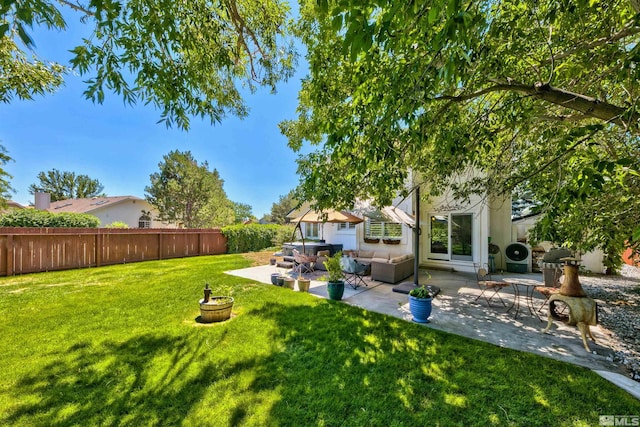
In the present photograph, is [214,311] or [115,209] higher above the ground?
[115,209]

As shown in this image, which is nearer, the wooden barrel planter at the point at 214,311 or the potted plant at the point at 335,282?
the wooden barrel planter at the point at 214,311

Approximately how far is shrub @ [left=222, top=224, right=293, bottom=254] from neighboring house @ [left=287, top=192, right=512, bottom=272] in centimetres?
820

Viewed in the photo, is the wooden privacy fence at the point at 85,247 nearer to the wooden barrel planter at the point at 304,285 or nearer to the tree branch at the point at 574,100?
the wooden barrel planter at the point at 304,285

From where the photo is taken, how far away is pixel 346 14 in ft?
5.45

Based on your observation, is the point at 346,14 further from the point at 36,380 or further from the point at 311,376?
the point at 36,380

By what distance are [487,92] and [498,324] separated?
4.44 metres

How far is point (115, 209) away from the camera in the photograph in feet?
74.4

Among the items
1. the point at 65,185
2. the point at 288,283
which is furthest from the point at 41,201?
the point at 288,283

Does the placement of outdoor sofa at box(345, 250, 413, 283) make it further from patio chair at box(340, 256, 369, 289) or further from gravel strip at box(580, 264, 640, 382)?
gravel strip at box(580, 264, 640, 382)

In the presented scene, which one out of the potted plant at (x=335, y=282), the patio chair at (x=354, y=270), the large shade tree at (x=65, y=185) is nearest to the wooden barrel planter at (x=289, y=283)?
the potted plant at (x=335, y=282)

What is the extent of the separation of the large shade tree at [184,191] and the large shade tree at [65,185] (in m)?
22.0

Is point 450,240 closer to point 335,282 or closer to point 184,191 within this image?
point 335,282

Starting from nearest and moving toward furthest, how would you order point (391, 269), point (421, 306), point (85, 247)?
point (421, 306)
point (391, 269)
point (85, 247)

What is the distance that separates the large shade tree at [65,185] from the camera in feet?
107
